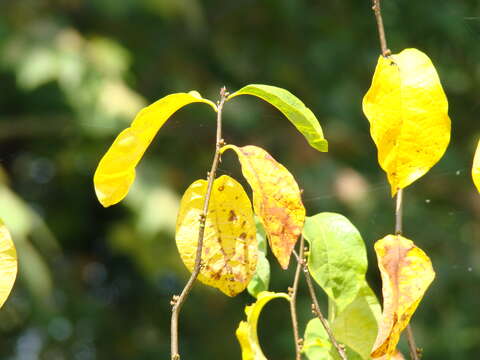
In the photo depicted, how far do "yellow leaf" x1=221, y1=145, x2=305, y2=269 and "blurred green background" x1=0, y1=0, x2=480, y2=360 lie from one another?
154 cm

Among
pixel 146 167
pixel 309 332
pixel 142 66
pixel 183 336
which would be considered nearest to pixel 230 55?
pixel 142 66

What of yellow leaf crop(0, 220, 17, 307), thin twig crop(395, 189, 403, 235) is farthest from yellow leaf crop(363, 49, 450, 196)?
yellow leaf crop(0, 220, 17, 307)

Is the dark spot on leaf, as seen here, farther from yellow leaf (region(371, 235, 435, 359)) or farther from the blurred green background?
the blurred green background

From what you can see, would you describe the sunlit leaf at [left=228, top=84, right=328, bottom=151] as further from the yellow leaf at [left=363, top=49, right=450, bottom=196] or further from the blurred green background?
the blurred green background

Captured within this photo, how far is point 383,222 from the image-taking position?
90.3 inches

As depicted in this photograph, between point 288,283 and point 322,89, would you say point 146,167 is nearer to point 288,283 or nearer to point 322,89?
point 288,283

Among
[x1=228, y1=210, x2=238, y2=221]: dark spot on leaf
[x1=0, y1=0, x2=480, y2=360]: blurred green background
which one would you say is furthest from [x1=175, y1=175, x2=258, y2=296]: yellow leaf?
[x1=0, y1=0, x2=480, y2=360]: blurred green background

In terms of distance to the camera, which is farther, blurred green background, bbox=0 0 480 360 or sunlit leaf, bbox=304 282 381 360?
blurred green background, bbox=0 0 480 360

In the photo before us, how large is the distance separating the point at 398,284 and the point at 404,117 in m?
0.07

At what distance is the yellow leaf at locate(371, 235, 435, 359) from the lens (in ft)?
0.95

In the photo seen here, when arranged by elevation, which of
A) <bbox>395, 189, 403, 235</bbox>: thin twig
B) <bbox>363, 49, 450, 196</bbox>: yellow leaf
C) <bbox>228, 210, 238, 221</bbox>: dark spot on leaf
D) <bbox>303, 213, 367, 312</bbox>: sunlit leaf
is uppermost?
<bbox>363, 49, 450, 196</bbox>: yellow leaf

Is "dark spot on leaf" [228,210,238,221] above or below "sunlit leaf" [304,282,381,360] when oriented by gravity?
above

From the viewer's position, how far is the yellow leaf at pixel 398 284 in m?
0.29

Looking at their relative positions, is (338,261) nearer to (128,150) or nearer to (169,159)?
(128,150)
